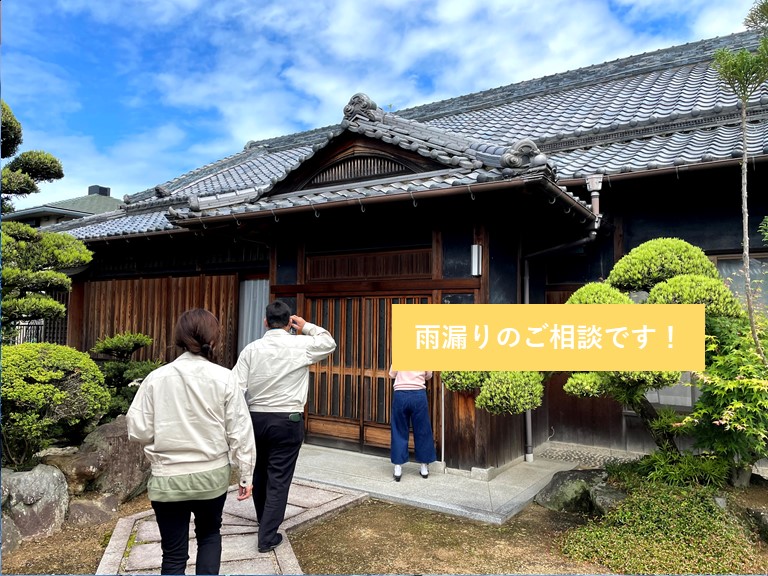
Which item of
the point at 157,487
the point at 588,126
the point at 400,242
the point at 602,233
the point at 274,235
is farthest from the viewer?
the point at 588,126

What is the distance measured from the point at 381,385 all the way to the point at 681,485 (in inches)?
156

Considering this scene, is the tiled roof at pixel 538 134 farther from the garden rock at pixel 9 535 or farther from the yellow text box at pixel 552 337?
the garden rock at pixel 9 535

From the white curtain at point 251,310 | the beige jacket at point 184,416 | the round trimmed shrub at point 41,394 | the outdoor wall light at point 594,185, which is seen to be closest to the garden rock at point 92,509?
the round trimmed shrub at point 41,394

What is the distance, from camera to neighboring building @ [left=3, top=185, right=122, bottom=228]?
818 inches

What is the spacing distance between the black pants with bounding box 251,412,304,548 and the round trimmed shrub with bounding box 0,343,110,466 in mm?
2635

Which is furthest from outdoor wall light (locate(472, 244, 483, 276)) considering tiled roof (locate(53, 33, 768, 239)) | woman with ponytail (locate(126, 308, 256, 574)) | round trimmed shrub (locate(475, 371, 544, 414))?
woman with ponytail (locate(126, 308, 256, 574))

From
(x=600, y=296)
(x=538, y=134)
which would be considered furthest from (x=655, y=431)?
(x=538, y=134)

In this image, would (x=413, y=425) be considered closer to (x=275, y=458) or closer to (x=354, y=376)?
(x=354, y=376)

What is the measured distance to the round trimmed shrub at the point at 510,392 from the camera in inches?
194

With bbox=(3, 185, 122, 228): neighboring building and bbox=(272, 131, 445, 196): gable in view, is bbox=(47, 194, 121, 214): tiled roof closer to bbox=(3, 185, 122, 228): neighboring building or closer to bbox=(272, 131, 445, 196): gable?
bbox=(3, 185, 122, 228): neighboring building

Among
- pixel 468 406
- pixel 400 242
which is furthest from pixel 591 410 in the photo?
pixel 400 242

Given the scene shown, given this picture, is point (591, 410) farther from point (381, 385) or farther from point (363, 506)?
point (363, 506)

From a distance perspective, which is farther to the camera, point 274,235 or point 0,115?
point 274,235

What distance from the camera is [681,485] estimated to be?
528 centimetres
